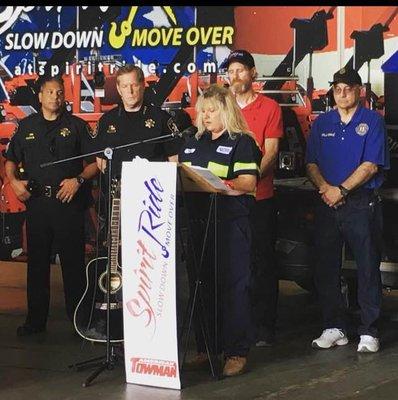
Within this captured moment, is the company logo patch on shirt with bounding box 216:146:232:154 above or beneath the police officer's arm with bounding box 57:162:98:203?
above

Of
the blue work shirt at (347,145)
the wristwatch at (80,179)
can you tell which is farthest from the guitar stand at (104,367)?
the blue work shirt at (347,145)

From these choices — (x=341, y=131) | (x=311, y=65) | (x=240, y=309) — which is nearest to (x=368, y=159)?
(x=341, y=131)

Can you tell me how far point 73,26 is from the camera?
7.87 meters

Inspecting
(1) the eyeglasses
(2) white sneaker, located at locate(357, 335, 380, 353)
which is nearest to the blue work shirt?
(1) the eyeglasses

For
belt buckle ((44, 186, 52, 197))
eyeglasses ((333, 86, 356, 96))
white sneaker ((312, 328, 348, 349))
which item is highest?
eyeglasses ((333, 86, 356, 96))

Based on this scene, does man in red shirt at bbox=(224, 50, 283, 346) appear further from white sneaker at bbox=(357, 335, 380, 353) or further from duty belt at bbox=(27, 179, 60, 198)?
duty belt at bbox=(27, 179, 60, 198)

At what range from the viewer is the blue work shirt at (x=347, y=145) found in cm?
675

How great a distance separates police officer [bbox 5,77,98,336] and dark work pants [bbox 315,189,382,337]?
5.47 feet

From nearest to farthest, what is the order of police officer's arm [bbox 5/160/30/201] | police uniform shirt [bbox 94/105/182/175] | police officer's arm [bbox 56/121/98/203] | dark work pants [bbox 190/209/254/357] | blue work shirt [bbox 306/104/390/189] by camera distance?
dark work pants [bbox 190/209/254/357] → blue work shirt [bbox 306/104/390/189] → police uniform shirt [bbox 94/105/182/175] → police officer's arm [bbox 56/121/98/203] → police officer's arm [bbox 5/160/30/201]

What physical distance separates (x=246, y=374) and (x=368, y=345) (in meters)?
0.99

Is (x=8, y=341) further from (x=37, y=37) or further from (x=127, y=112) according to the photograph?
(x=37, y=37)

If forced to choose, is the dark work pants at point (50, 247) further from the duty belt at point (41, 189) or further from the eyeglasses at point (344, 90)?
the eyeglasses at point (344, 90)

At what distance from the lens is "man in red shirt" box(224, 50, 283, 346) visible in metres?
6.95

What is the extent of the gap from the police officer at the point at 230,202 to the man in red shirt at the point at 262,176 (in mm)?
797
